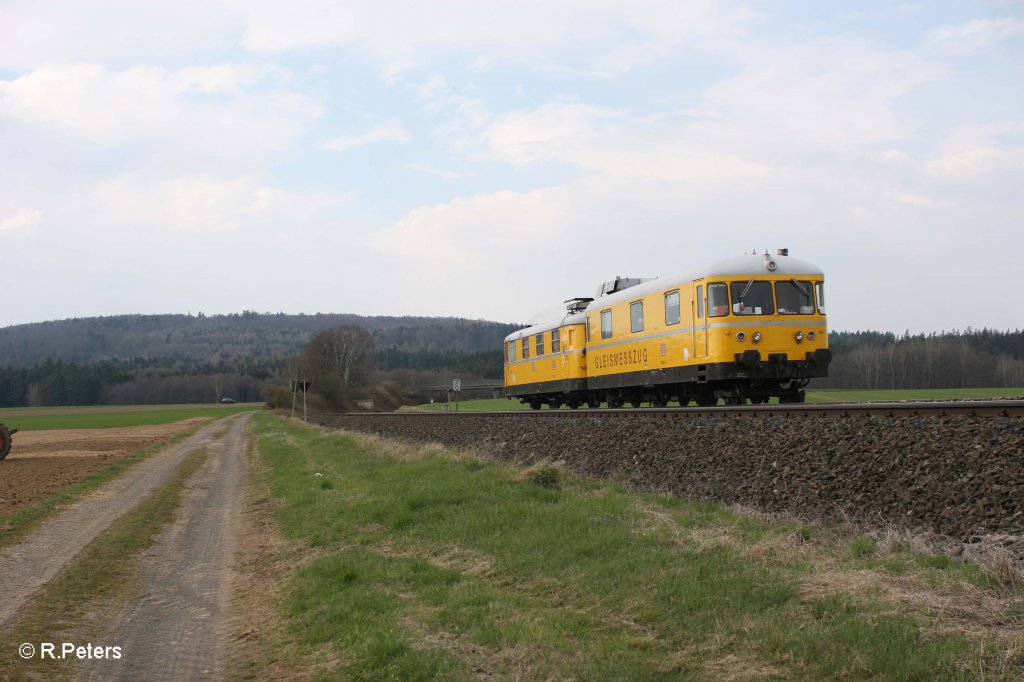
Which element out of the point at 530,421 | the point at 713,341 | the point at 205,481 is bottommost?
the point at 205,481

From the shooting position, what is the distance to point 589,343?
80.6 feet

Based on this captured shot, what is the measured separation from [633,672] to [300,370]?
90121 mm

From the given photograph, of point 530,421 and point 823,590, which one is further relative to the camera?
point 530,421

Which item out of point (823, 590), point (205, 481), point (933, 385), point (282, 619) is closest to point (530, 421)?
point (205, 481)

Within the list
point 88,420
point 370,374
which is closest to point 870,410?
point 88,420

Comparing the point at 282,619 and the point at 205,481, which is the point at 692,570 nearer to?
the point at 282,619

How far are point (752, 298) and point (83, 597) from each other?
12673 millimetres

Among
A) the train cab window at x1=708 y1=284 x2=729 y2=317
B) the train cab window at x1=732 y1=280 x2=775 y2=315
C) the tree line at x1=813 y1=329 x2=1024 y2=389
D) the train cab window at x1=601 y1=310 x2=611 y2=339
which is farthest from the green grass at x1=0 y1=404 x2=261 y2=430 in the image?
the tree line at x1=813 y1=329 x2=1024 y2=389

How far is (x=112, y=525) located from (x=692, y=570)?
10.3 m

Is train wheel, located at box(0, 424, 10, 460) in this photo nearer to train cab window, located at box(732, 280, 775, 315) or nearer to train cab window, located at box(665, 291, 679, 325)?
train cab window, located at box(665, 291, 679, 325)

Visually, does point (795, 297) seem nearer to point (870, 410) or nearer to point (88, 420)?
point (870, 410)

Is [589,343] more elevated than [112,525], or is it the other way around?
[589,343]

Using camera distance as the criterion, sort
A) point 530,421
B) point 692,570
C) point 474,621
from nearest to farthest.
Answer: point 474,621, point 692,570, point 530,421

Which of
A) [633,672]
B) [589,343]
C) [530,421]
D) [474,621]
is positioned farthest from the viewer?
[589,343]
